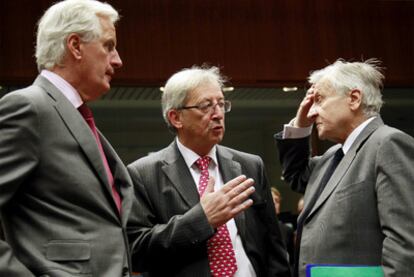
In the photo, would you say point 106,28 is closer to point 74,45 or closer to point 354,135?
point 74,45

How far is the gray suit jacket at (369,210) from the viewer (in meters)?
2.29

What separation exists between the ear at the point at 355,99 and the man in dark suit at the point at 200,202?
1.73 feet

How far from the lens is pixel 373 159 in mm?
2480

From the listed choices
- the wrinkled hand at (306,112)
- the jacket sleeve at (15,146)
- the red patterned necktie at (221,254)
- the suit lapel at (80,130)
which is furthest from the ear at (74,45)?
the wrinkled hand at (306,112)

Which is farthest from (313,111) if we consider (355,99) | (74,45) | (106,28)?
(74,45)

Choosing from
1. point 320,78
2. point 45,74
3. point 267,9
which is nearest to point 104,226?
point 45,74

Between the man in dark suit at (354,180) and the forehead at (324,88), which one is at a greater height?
the forehead at (324,88)

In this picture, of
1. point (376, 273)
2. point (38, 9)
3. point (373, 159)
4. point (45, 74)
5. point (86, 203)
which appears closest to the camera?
point (86, 203)

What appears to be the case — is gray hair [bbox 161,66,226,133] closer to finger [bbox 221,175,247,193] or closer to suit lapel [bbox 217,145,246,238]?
suit lapel [bbox 217,145,246,238]

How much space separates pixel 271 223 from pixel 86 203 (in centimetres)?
117

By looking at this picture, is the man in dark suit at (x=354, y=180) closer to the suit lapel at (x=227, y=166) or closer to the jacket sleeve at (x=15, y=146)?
the suit lapel at (x=227, y=166)

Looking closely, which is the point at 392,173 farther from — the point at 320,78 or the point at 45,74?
the point at 45,74

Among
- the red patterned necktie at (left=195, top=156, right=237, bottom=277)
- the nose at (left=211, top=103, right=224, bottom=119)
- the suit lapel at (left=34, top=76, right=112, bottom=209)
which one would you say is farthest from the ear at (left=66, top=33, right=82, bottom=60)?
the red patterned necktie at (left=195, top=156, right=237, bottom=277)

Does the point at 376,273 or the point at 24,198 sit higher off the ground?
the point at 24,198
